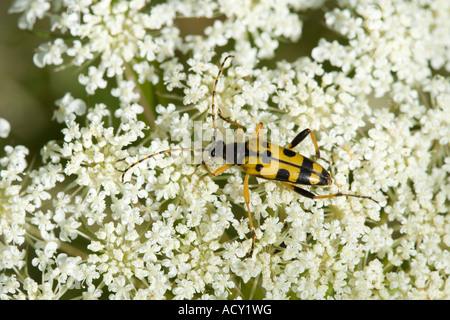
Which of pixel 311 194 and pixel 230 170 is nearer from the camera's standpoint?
pixel 311 194

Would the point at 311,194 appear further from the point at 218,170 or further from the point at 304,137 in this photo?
the point at 218,170

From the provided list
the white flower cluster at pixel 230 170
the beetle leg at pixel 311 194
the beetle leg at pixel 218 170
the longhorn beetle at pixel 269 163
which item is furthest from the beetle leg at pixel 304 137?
the beetle leg at pixel 218 170

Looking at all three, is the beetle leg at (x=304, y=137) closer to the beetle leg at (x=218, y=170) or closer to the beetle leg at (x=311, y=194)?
the beetle leg at (x=311, y=194)

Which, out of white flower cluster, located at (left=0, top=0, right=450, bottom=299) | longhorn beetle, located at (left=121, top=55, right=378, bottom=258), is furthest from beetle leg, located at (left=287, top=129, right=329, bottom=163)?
white flower cluster, located at (left=0, top=0, right=450, bottom=299)

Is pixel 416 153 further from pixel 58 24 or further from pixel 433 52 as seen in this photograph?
pixel 58 24

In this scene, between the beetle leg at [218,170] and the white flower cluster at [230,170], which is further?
the beetle leg at [218,170]

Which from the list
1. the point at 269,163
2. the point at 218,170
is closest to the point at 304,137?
the point at 269,163

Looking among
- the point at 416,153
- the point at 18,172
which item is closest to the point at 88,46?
the point at 18,172
